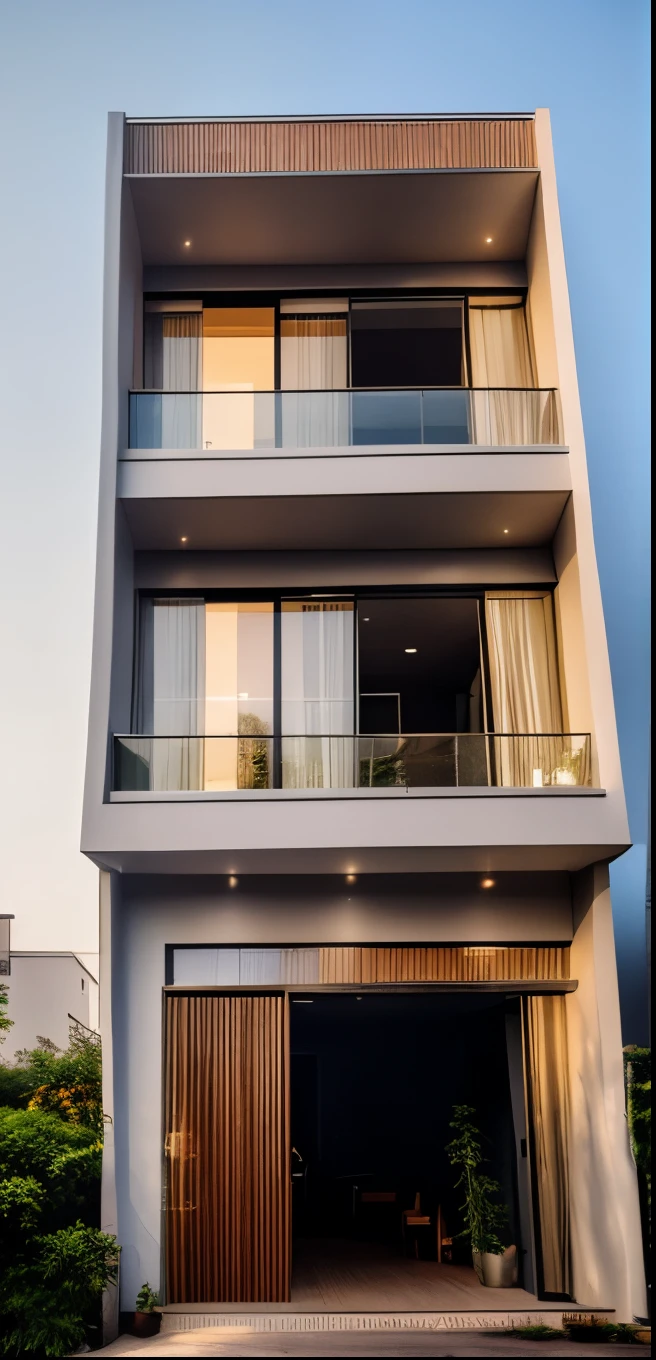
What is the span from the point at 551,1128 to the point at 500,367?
8.33 m

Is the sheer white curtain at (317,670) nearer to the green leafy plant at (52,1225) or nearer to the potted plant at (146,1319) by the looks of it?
the green leafy plant at (52,1225)

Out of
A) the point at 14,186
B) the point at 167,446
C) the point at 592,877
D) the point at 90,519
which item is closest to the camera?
the point at 592,877

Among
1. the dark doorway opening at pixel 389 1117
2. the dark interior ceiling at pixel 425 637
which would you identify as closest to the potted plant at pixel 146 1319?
the dark doorway opening at pixel 389 1117

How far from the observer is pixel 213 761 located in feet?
35.6

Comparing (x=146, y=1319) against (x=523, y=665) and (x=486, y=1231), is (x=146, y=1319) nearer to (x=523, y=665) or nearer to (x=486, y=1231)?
(x=486, y=1231)

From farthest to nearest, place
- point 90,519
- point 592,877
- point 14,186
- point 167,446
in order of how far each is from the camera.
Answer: point 90,519, point 14,186, point 167,446, point 592,877

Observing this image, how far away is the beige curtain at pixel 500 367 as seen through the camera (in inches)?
463

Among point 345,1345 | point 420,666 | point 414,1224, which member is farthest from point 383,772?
point 414,1224

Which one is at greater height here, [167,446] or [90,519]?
[90,519]

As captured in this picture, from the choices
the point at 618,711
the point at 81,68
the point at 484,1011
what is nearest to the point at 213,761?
the point at 618,711

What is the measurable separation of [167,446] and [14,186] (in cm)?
988

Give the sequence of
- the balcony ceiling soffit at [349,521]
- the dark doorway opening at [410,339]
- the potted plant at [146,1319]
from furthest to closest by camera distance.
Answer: the dark doorway opening at [410,339] < the balcony ceiling soffit at [349,521] < the potted plant at [146,1319]

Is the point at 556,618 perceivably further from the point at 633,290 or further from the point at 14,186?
the point at 14,186

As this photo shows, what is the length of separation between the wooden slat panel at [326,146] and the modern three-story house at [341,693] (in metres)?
0.04
